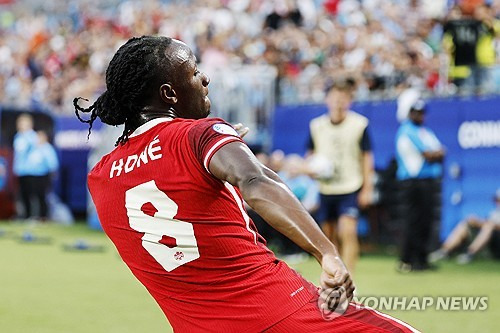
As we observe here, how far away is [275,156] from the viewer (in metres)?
14.7

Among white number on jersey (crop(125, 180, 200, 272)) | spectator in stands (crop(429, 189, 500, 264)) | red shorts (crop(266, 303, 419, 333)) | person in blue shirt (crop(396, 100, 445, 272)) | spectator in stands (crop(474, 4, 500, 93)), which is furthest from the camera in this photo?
spectator in stands (crop(474, 4, 500, 93))

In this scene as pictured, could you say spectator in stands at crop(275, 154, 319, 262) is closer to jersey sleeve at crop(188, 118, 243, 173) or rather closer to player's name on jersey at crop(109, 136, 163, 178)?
player's name on jersey at crop(109, 136, 163, 178)

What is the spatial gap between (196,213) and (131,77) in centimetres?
58

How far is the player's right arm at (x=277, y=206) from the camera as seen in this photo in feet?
9.53

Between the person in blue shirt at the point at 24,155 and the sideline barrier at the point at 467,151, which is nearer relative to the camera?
the sideline barrier at the point at 467,151

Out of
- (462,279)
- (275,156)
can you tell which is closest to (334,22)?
(275,156)

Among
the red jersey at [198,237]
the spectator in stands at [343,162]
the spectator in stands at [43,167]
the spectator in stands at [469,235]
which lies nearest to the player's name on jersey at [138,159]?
the red jersey at [198,237]

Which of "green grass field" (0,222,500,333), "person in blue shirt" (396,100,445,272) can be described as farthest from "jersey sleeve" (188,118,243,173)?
"person in blue shirt" (396,100,445,272)

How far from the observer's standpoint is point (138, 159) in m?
3.30

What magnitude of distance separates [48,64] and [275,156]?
459 inches

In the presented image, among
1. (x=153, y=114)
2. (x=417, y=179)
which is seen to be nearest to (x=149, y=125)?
(x=153, y=114)

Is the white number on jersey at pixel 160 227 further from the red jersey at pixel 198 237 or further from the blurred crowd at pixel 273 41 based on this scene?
the blurred crowd at pixel 273 41

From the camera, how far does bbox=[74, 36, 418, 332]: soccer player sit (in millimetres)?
2943

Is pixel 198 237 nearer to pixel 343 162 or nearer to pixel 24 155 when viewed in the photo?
pixel 343 162
